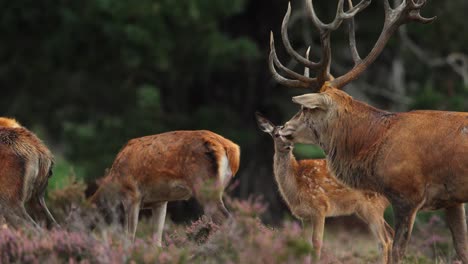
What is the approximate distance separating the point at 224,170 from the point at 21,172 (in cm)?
202

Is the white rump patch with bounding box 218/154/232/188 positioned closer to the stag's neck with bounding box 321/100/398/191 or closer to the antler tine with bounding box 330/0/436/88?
the stag's neck with bounding box 321/100/398/191

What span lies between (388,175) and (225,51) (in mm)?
9358

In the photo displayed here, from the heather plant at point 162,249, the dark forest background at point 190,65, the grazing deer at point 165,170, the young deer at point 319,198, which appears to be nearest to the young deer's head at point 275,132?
the young deer at point 319,198

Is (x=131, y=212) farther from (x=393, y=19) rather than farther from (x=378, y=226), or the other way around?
(x=393, y=19)

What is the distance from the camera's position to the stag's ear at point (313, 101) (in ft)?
31.1

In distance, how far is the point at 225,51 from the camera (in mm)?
17984

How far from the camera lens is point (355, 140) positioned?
957 cm

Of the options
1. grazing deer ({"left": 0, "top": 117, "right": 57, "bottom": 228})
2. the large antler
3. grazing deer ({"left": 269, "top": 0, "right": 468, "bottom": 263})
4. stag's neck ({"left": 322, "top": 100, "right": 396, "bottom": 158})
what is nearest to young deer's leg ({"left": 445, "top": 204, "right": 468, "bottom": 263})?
grazing deer ({"left": 269, "top": 0, "right": 468, "bottom": 263})

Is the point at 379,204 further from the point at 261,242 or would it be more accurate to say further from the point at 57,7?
the point at 57,7

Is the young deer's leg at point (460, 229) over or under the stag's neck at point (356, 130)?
under

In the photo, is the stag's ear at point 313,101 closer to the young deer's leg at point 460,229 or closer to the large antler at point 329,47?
the large antler at point 329,47

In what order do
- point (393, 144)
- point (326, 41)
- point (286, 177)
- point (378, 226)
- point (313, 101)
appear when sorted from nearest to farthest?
point (393, 144), point (313, 101), point (326, 41), point (378, 226), point (286, 177)

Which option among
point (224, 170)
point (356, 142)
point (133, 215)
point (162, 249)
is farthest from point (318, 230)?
point (162, 249)

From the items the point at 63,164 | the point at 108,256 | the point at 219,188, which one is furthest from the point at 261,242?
the point at 63,164
